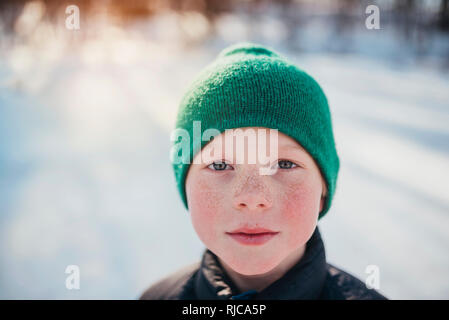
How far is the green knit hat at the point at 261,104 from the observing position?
99 centimetres

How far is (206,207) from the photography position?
0.94 m

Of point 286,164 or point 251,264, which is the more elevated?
point 286,164

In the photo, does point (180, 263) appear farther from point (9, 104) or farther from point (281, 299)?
point (9, 104)

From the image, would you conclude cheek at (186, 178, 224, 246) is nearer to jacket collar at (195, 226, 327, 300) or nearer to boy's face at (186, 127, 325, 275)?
boy's face at (186, 127, 325, 275)

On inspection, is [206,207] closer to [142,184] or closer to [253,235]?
[253,235]

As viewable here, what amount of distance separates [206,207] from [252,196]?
15 centimetres

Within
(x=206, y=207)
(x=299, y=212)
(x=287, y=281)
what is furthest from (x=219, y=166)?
(x=287, y=281)

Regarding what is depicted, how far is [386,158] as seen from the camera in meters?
3.16

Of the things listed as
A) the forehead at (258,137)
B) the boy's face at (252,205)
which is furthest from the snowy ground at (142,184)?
the forehead at (258,137)

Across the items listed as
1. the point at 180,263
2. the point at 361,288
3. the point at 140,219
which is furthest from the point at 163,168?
the point at 361,288

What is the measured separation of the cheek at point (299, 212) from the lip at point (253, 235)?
0.17 ft

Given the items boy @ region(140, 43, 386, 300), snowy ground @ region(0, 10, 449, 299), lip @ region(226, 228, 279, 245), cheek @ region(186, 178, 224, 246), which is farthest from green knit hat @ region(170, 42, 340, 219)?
snowy ground @ region(0, 10, 449, 299)

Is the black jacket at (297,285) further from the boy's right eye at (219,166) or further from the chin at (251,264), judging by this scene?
the boy's right eye at (219,166)
